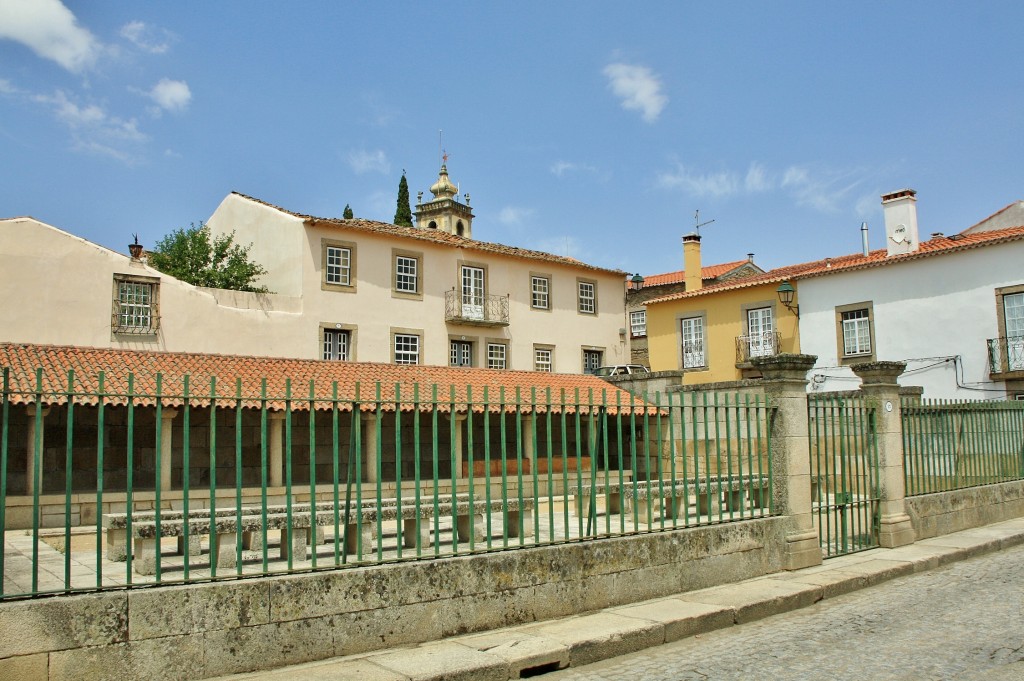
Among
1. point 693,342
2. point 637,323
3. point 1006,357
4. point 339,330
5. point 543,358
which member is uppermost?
point 637,323

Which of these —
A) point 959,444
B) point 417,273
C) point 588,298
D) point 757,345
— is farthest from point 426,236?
point 959,444

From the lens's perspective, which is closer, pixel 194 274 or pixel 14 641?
pixel 14 641

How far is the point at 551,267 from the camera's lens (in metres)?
33.7

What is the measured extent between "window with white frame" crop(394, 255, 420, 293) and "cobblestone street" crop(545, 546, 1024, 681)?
72.1 ft

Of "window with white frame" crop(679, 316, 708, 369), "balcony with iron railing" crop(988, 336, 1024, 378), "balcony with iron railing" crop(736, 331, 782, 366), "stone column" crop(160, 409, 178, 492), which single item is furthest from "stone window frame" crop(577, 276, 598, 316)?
"stone column" crop(160, 409, 178, 492)

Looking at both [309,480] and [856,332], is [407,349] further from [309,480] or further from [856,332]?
[309,480]

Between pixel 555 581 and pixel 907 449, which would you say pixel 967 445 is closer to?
pixel 907 449

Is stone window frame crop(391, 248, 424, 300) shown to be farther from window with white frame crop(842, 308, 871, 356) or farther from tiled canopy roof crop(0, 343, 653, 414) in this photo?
window with white frame crop(842, 308, 871, 356)

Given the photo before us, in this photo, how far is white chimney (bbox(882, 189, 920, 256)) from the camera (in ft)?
87.7

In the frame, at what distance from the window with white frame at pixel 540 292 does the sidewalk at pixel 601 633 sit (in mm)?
23741

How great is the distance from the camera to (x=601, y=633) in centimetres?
633

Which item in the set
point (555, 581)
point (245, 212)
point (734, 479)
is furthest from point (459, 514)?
point (245, 212)

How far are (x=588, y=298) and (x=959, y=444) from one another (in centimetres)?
2327

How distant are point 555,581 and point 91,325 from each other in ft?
64.3
